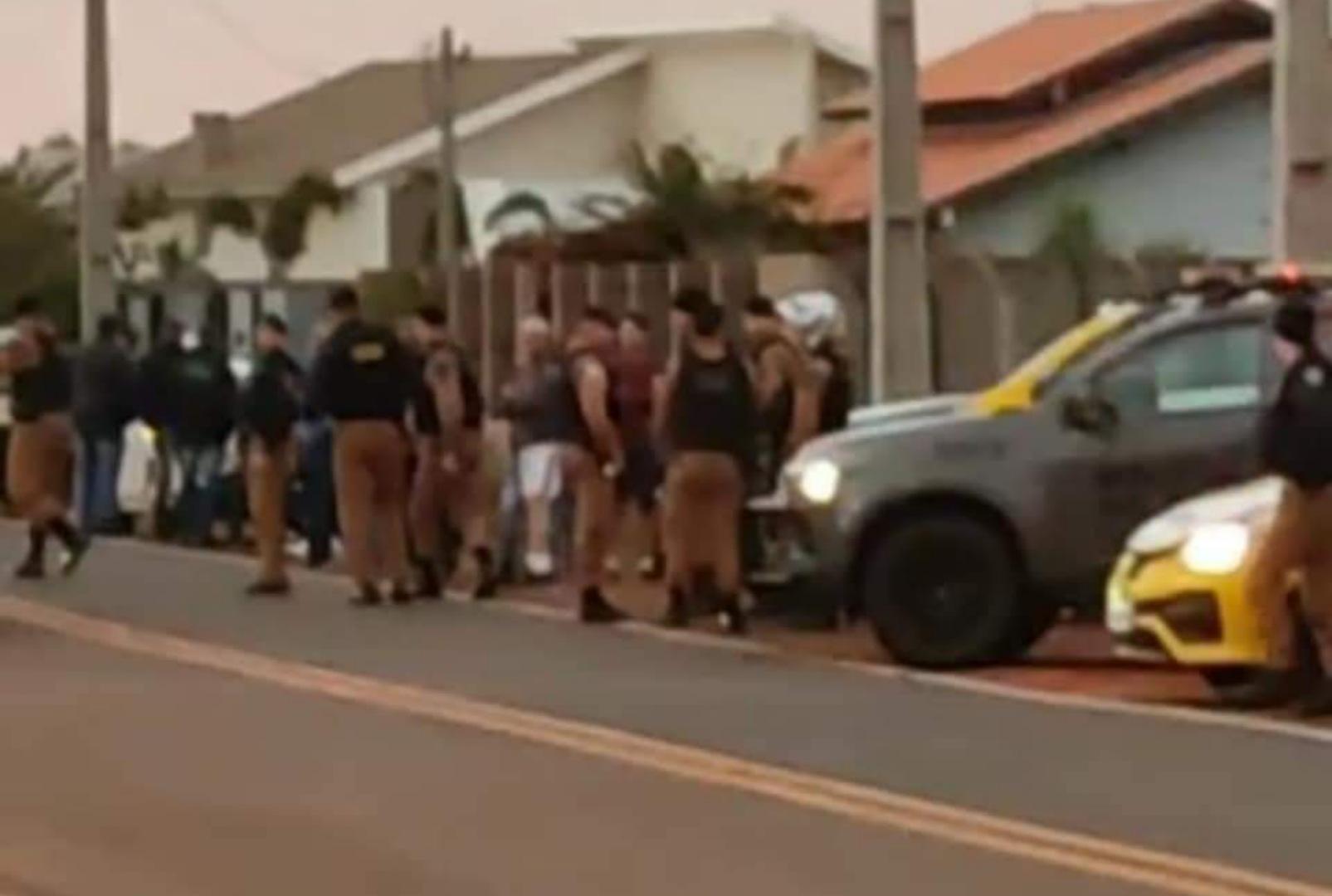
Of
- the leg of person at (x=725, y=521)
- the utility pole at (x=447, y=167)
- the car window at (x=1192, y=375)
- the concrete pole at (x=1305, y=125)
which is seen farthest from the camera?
the utility pole at (x=447, y=167)

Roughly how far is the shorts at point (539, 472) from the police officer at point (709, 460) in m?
2.46

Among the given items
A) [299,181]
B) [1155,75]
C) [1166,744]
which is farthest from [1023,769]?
[299,181]

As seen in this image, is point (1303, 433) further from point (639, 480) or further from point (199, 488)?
point (199, 488)

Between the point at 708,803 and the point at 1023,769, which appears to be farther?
the point at 1023,769

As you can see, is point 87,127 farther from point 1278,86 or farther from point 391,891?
point 391,891

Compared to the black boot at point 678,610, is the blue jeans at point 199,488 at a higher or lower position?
higher

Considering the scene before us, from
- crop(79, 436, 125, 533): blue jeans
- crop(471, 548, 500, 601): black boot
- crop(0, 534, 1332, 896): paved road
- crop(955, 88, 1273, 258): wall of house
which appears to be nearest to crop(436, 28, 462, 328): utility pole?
crop(955, 88, 1273, 258): wall of house

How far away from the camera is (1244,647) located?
18547 mm

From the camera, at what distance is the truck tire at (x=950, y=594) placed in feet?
67.9

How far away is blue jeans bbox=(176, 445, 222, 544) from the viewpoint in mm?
32250

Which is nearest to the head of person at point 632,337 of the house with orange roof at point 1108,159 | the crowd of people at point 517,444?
the crowd of people at point 517,444

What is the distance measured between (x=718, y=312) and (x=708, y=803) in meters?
7.89

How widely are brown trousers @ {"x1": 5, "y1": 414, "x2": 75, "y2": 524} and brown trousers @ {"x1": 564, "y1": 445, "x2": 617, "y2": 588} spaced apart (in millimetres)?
3979

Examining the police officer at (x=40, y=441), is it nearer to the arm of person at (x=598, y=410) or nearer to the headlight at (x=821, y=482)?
the arm of person at (x=598, y=410)
